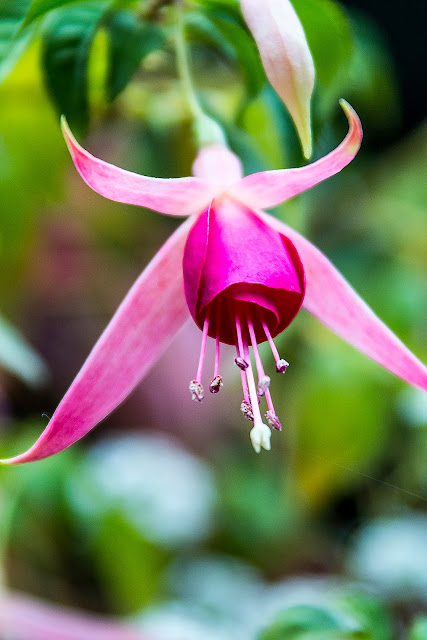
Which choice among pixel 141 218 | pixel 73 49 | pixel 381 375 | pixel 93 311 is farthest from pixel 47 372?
pixel 73 49

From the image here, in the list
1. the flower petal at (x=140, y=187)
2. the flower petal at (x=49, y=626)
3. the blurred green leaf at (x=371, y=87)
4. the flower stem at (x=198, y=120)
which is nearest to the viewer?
the flower petal at (x=140, y=187)

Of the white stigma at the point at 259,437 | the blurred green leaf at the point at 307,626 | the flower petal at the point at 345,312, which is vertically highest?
the flower petal at the point at 345,312

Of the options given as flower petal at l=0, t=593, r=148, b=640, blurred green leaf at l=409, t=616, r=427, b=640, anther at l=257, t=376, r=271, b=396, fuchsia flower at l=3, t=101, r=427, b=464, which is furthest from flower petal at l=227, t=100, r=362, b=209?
flower petal at l=0, t=593, r=148, b=640

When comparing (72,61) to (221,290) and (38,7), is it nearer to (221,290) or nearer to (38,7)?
(38,7)

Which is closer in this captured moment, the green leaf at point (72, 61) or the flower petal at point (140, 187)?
the flower petal at point (140, 187)

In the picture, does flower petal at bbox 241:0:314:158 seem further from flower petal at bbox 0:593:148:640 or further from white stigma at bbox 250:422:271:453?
flower petal at bbox 0:593:148:640

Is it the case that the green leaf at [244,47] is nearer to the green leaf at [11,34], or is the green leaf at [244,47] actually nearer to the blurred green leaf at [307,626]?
the green leaf at [11,34]

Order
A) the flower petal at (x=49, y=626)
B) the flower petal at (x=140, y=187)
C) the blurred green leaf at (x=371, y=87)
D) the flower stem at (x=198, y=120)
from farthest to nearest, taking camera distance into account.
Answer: the blurred green leaf at (x=371, y=87) < the flower petal at (x=49, y=626) < the flower stem at (x=198, y=120) < the flower petal at (x=140, y=187)

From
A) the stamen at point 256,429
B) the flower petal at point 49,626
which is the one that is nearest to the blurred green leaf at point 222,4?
the stamen at point 256,429
